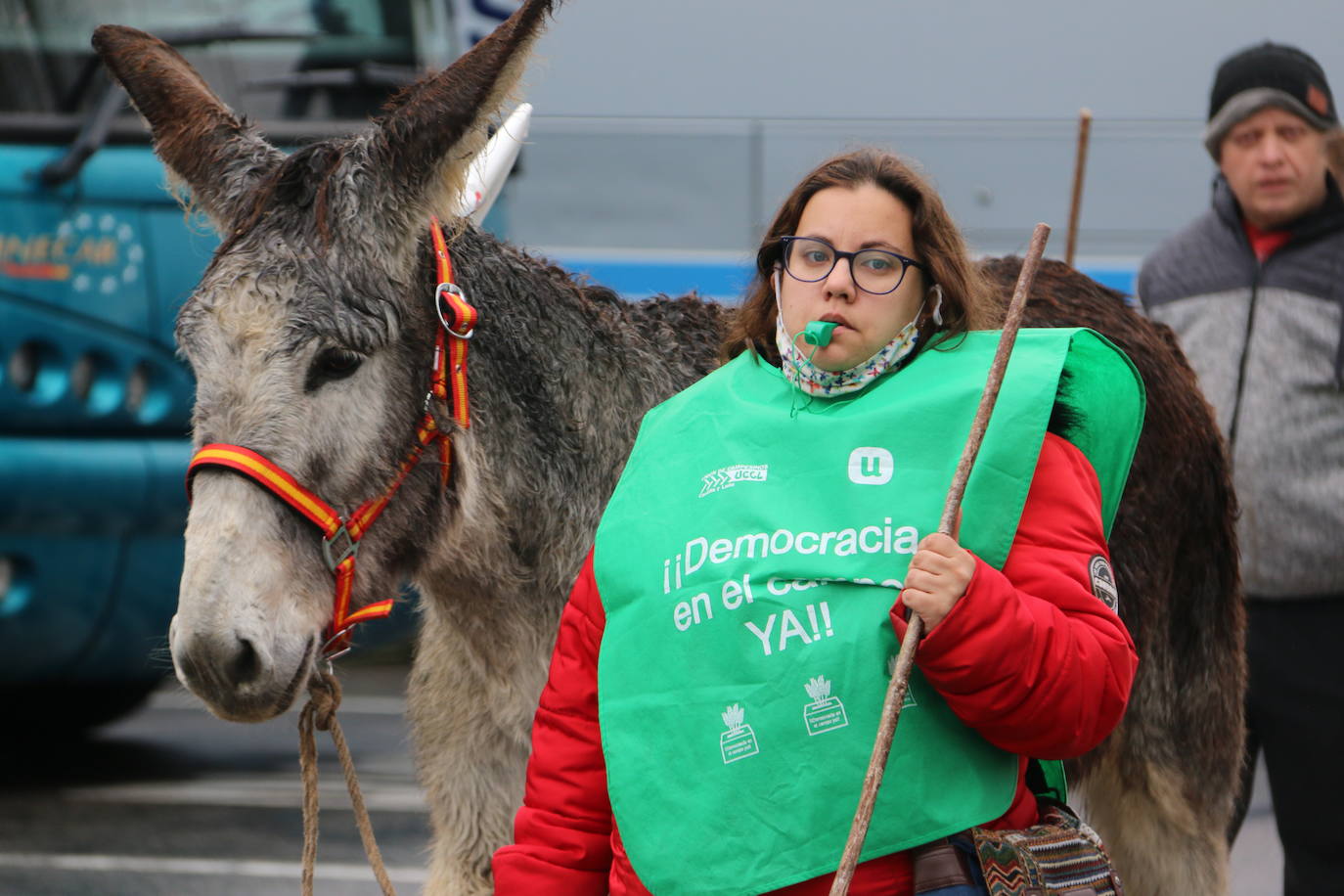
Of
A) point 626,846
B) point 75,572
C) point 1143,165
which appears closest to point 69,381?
point 75,572

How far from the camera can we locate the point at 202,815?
609 centimetres

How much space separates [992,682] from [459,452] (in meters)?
1.23

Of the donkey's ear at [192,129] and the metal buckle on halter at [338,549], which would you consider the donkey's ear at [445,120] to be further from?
the metal buckle on halter at [338,549]

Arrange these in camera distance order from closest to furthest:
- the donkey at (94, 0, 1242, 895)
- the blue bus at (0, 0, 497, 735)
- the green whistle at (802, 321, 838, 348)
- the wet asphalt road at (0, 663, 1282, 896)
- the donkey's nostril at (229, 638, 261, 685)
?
the green whistle at (802, 321, 838, 348), the donkey's nostril at (229, 638, 261, 685), the donkey at (94, 0, 1242, 895), the wet asphalt road at (0, 663, 1282, 896), the blue bus at (0, 0, 497, 735)

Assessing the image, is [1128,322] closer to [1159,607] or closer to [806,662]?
[1159,607]

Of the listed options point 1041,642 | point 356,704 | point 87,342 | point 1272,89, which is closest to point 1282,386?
point 1272,89

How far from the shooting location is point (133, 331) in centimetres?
596

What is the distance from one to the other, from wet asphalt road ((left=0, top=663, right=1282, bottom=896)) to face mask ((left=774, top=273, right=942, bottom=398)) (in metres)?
2.73

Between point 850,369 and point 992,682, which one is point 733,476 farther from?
point 992,682

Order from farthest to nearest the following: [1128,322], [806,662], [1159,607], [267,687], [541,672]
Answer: [1128,322] < [1159,607] < [541,672] < [267,687] < [806,662]

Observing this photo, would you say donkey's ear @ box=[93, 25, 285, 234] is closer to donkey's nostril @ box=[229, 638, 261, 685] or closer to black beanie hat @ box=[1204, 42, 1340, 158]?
donkey's nostril @ box=[229, 638, 261, 685]

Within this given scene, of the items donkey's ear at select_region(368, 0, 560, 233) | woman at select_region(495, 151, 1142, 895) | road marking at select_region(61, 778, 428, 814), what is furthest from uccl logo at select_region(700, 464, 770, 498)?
road marking at select_region(61, 778, 428, 814)

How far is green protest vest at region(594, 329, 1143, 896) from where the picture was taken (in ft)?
6.73

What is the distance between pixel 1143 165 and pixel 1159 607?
6078mm
